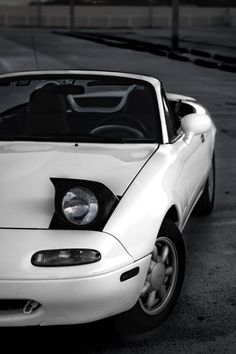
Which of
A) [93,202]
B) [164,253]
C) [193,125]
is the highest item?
[193,125]

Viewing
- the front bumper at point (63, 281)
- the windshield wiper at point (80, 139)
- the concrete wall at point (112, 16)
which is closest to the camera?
the front bumper at point (63, 281)

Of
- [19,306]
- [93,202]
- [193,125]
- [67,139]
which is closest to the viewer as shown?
[19,306]

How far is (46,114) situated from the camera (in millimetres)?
5168

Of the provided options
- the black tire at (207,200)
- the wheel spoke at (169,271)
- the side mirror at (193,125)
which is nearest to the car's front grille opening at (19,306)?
the wheel spoke at (169,271)

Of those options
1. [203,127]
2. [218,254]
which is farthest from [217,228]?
[203,127]

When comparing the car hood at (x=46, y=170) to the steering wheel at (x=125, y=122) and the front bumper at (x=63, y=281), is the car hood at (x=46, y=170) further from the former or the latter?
the steering wheel at (x=125, y=122)

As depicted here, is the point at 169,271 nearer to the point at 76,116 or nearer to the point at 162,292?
the point at 162,292

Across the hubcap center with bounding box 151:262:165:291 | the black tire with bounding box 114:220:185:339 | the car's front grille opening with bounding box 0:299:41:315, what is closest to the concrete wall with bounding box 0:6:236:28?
the black tire with bounding box 114:220:185:339

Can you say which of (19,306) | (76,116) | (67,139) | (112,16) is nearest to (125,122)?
(76,116)

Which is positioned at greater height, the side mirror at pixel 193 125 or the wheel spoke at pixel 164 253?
the side mirror at pixel 193 125

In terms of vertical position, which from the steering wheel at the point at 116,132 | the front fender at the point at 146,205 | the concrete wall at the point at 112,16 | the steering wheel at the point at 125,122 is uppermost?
the steering wheel at the point at 125,122

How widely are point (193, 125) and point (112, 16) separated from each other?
11814cm

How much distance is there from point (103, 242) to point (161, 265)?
0.58 metres

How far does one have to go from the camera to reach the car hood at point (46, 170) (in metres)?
3.90
